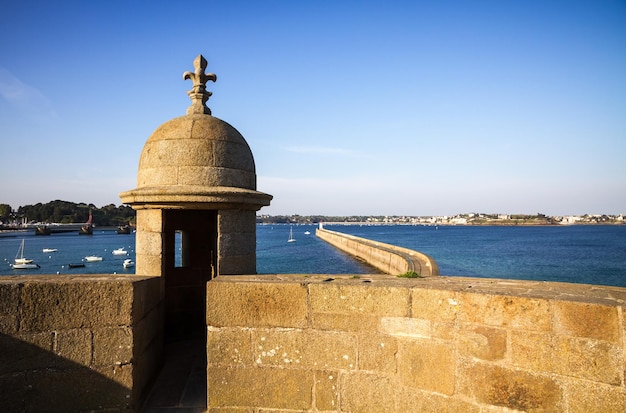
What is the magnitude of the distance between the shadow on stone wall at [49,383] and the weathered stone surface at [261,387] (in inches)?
27.7

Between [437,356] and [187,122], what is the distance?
3.53 m

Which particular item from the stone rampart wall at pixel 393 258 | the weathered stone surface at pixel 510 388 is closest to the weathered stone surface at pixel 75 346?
the weathered stone surface at pixel 510 388

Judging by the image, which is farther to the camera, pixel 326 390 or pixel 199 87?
pixel 199 87

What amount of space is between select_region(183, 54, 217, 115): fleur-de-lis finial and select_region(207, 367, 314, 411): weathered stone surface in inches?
119

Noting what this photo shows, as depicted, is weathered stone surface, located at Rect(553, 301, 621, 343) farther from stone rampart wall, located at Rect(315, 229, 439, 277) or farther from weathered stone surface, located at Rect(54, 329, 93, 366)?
stone rampart wall, located at Rect(315, 229, 439, 277)

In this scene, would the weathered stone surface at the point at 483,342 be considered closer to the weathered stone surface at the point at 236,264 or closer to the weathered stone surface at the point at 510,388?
the weathered stone surface at the point at 510,388

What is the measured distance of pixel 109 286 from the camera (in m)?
3.05

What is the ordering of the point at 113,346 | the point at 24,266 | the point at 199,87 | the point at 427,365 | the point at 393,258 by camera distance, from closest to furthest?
the point at 427,365 → the point at 113,346 → the point at 199,87 → the point at 393,258 → the point at 24,266

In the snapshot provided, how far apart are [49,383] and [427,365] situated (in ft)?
9.07

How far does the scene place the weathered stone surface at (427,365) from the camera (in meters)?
2.76

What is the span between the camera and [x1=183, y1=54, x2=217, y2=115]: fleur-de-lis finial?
4.80 m

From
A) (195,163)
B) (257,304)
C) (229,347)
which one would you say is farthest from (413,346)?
(195,163)

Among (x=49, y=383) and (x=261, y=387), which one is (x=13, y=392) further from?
(x=261, y=387)

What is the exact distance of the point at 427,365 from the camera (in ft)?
9.23
